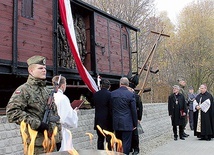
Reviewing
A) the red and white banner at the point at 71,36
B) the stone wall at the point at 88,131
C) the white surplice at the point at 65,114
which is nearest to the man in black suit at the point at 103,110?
the stone wall at the point at 88,131

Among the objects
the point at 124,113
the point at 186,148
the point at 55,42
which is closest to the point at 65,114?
the point at 124,113

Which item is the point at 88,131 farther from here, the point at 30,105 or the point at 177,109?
the point at 30,105

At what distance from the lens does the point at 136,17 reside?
29.5 m

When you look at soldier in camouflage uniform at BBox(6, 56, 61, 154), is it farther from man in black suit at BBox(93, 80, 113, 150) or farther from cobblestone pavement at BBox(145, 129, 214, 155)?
cobblestone pavement at BBox(145, 129, 214, 155)

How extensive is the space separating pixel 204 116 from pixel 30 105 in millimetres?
9192

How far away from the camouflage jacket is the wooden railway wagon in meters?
4.41

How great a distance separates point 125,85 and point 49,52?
3.43 metres

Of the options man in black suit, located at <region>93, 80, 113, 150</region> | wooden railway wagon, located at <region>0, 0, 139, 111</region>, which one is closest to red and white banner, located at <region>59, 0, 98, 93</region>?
wooden railway wagon, located at <region>0, 0, 139, 111</region>

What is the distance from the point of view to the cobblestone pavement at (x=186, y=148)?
8387mm

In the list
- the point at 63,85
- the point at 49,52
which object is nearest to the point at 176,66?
the point at 49,52

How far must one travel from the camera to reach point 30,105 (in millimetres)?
3150

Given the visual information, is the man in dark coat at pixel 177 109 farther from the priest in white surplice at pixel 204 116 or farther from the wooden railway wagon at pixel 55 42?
the wooden railway wagon at pixel 55 42

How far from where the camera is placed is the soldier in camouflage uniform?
9.90 feet

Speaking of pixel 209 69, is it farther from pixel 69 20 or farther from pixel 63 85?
pixel 63 85
